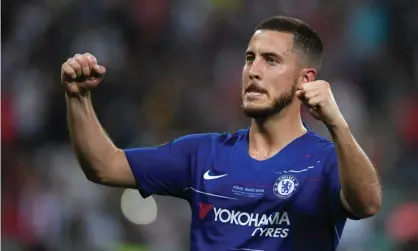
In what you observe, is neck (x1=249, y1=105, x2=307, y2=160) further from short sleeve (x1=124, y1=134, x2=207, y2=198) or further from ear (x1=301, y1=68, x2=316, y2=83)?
short sleeve (x1=124, y1=134, x2=207, y2=198)

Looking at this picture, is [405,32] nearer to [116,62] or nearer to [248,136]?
[116,62]

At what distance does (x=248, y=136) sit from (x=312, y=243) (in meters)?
0.65

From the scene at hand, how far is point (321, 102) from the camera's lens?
11.8ft

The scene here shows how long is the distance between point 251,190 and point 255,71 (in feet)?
1.78

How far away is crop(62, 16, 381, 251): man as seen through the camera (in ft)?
13.0

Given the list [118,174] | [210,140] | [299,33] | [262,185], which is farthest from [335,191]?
[118,174]

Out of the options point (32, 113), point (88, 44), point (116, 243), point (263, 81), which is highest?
point (263, 81)

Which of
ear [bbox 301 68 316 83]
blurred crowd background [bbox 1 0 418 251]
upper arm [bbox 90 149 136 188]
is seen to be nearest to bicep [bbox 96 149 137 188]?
upper arm [bbox 90 149 136 188]

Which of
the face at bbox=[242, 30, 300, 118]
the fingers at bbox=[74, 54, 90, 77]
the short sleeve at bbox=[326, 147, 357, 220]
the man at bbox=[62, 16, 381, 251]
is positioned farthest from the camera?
the face at bbox=[242, 30, 300, 118]

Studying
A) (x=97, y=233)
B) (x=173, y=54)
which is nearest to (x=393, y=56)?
(x=173, y=54)

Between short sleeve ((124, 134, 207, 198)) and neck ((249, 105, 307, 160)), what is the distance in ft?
0.86

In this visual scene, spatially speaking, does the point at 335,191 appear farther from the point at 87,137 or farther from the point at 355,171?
the point at 87,137

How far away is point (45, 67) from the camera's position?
9086mm

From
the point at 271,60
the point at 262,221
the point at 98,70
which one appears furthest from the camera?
the point at 271,60
